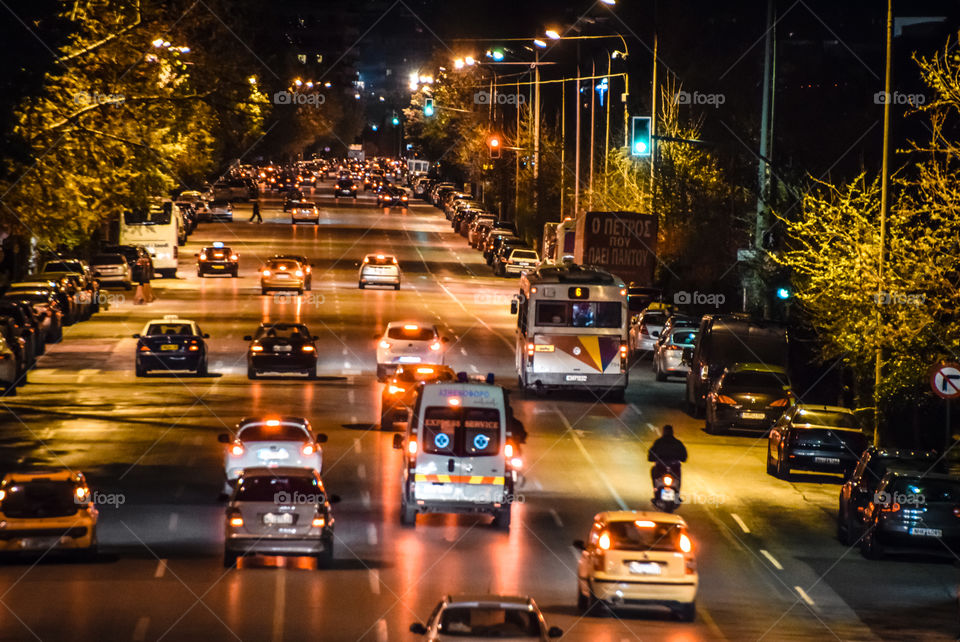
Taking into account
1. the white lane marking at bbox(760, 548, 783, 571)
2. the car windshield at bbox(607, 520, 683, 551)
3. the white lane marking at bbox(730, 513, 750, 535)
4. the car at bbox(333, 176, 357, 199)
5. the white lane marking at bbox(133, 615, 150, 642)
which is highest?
the car at bbox(333, 176, 357, 199)

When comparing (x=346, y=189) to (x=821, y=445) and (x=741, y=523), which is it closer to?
(x=821, y=445)

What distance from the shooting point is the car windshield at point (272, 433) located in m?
26.3

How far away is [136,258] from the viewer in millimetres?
68062

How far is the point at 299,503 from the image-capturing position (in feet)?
68.2

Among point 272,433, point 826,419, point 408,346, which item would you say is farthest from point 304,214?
point 272,433

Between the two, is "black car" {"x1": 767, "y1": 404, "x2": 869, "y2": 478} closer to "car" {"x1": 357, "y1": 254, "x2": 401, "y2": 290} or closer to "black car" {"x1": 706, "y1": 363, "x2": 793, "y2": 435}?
"black car" {"x1": 706, "y1": 363, "x2": 793, "y2": 435}

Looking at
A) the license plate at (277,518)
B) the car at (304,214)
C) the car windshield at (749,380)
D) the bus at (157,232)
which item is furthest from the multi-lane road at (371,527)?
the car at (304,214)

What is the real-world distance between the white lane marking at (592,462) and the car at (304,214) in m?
65.4

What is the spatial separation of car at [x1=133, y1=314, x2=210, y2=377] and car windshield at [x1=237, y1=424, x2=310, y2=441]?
51.1 ft

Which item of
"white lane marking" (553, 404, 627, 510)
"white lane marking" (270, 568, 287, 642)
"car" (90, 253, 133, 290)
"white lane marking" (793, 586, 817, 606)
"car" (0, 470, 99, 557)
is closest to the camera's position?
"white lane marking" (270, 568, 287, 642)

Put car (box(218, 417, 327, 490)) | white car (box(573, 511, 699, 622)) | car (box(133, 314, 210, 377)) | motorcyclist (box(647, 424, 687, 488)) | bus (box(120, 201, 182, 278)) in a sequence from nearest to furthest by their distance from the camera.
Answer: white car (box(573, 511, 699, 622))
motorcyclist (box(647, 424, 687, 488))
car (box(218, 417, 327, 490))
car (box(133, 314, 210, 377))
bus (box(120, 201, 182, 278))

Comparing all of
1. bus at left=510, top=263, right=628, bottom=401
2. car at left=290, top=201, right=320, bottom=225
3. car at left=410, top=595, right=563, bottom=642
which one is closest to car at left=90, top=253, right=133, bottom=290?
bus at left=510, top=263, right=628, bottom=401

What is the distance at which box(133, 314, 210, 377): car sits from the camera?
137ft

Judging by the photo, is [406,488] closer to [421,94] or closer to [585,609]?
[585,609]
